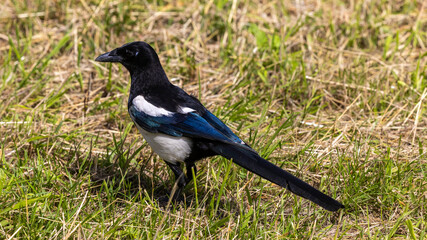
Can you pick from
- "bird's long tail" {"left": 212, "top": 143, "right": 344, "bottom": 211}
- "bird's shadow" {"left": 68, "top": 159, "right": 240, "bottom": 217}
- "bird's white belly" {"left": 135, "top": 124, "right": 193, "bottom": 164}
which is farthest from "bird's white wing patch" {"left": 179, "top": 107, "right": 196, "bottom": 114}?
"bird's shadow" {"left": 68, "top": 159, "right": 240, "bottom": 217}

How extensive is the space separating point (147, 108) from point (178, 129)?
0.71 ft

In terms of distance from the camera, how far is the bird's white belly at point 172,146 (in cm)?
302

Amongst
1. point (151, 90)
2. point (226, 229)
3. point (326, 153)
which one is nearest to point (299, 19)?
point (326, 153)

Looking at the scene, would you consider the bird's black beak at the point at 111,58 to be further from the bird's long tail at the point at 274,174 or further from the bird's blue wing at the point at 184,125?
the bird's long tail at the point at 274,174

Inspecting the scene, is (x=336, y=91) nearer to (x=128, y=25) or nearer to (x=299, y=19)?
(x=299, y=19)

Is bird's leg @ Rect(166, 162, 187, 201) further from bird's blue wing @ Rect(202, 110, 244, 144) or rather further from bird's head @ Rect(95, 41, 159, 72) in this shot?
bird's head @ Rect(95, 41, 159, 72)

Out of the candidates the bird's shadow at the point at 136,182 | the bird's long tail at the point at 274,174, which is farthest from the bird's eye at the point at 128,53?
the bird's long tail at the point at 274,174

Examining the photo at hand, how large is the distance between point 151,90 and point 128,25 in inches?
80.8

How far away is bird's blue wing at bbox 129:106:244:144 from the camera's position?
9.66ft

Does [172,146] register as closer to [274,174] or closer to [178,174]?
[178,174]

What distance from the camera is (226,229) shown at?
107 inches

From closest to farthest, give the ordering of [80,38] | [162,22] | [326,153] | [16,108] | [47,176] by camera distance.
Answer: [47,176] < [326,153] < [16,108] < [80,38] < [162,22]

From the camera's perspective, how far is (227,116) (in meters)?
3.88

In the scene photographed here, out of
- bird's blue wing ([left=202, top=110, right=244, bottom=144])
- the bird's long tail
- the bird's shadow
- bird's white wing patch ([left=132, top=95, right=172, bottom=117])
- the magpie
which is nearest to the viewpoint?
the bird's long tail
